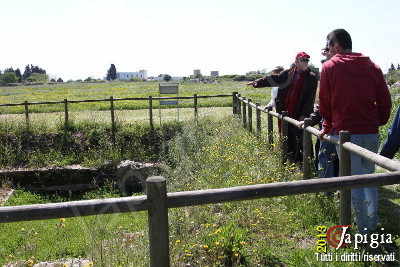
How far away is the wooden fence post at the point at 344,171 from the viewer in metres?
3.95

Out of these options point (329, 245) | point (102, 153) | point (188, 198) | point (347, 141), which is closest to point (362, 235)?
point (329, 245)

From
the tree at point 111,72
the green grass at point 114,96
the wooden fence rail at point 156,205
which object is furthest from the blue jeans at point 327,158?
the tree at point 111,72

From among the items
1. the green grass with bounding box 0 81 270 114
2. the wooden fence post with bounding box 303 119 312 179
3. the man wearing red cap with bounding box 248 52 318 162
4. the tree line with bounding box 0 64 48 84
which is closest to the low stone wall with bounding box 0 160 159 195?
the man wearing red cap with bounding box 248 52 318 162

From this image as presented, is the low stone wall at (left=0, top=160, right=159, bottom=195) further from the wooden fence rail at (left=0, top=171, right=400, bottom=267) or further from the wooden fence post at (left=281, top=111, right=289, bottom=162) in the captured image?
the wooden fence rail at (left=0, top=171, right=400, bottom=267)

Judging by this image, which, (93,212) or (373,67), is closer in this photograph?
(93,212)

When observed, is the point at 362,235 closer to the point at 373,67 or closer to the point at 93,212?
the point at 373,67

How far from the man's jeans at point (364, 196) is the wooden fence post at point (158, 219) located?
6.36 feet

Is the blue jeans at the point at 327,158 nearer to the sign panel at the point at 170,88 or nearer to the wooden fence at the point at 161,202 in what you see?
the wooden fence at the point at 161,202

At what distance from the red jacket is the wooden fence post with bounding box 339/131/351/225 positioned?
0.19m

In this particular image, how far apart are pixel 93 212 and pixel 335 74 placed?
101 inches

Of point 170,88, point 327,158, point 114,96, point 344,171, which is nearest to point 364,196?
point 344,171

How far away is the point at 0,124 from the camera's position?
14547 mm

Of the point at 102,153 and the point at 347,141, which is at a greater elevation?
the point at 347,141

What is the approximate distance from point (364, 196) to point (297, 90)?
2.97 m
